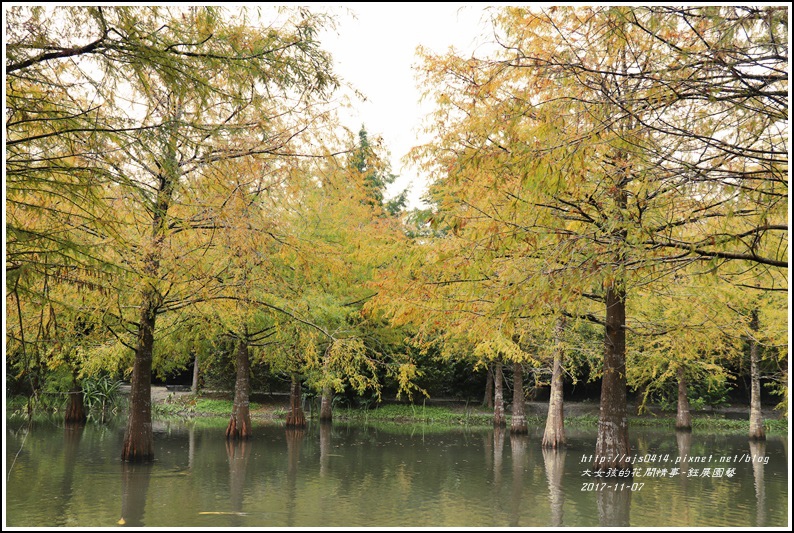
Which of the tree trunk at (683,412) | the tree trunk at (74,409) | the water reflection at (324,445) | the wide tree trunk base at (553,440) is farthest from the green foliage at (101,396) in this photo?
the tree trunk at (683,412)

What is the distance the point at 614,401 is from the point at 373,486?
15.0ft

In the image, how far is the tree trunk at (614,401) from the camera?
12.1 meters

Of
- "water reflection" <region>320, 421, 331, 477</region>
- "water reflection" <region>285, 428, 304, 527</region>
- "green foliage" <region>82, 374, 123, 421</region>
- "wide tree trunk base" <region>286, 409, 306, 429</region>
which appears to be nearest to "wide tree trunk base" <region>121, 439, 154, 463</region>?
"water reflection" <region>285, 428, 304, 527</region>

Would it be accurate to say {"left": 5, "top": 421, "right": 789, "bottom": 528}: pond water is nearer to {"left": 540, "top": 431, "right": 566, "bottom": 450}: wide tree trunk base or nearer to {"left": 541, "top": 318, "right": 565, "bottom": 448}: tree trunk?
{"left": 540, "top": 431, "right": 566, "bottom": 450}: wide tree trunk base

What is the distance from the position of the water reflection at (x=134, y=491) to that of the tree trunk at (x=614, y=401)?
776 centimetres

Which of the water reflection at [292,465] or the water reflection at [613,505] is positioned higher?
the water reflection at [613,505]

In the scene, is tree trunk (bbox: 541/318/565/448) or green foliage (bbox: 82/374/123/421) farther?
green foliage (bbox: 82/374/123/421)

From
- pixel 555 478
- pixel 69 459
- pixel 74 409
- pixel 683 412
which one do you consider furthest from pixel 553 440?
pixel 74 409

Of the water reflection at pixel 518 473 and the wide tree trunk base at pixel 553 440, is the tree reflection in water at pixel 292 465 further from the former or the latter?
the wide tree trunk base at pixel 553 440

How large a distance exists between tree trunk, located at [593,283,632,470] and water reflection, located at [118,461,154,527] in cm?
776

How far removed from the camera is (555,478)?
13031 mm

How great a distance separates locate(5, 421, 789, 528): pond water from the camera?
906 centimetres

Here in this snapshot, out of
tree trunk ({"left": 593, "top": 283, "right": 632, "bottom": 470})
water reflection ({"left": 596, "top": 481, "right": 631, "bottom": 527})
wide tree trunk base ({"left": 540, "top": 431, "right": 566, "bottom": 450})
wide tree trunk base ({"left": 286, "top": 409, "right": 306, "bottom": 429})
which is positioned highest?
tree trunk ({"left": 593, "top": 283, "right": 632, "bottom": 470})

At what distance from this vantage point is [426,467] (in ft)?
48.2
